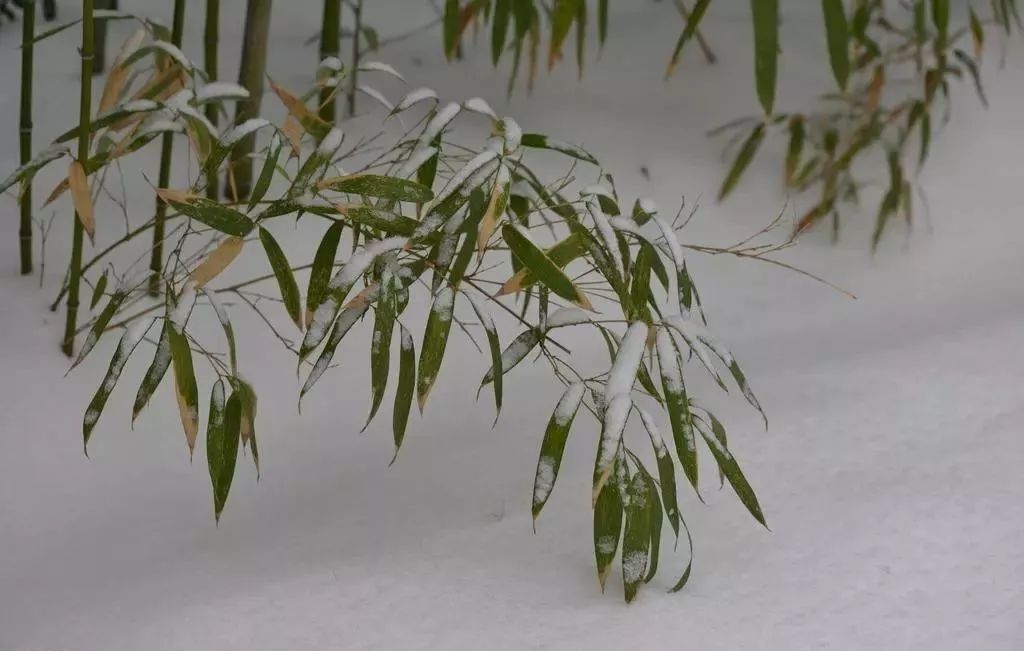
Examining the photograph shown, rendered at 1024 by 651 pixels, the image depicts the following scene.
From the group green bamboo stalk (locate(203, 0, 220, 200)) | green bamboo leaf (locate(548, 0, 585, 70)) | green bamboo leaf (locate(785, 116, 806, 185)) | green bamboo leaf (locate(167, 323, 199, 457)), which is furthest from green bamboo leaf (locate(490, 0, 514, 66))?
green bamboo leaf (locate(167, 323, 199, 457))

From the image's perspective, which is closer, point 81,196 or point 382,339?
point 382,339

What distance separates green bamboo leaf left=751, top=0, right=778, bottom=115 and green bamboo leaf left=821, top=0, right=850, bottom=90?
2.6 inches

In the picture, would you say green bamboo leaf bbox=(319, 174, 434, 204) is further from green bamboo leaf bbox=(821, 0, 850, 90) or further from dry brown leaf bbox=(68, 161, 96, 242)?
green bamboo leaf bbox=(821, 0, 850, 90)

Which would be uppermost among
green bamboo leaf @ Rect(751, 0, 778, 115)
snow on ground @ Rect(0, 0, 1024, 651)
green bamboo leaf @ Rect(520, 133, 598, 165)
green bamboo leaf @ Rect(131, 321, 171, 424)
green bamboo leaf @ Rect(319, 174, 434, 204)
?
green bamboo leaf @ Rect(751, 0, 778, 115)

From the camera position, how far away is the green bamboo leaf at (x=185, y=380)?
2.23 feet

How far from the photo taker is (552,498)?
861 mm

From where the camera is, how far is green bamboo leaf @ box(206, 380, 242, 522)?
0.70 m

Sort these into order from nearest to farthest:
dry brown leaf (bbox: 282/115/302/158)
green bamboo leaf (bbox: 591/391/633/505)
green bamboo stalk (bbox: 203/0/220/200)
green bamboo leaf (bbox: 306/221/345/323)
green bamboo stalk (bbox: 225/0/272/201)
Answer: green bamboo leaf (bbox: 591/391/633/505) < green bamboo leaf (bbox: 306/221/345/323) < dry brown leaf (bbox: 282/115/302/158) < green bamboo stalk (bbox: 203/0/220/200) < green bamboo stalk (bbox: 225/0/272/201)

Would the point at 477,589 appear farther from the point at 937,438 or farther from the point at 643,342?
the point at 937,438

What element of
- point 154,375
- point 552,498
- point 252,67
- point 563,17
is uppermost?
point 563,17

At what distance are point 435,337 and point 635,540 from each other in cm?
19

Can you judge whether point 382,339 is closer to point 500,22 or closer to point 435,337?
point 435,337

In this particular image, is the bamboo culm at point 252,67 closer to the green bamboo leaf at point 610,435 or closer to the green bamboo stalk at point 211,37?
the green bamboo stalk at point 211,37

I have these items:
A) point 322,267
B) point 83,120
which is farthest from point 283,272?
point 83,120
